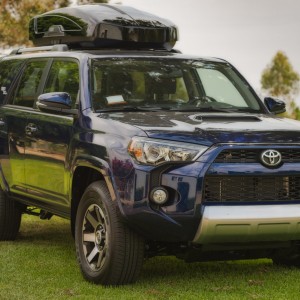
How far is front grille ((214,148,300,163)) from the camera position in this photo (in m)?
6.99

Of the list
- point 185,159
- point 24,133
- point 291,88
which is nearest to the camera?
point 185,159

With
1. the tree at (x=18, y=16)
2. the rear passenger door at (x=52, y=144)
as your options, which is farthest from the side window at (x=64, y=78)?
the tree at (x=18, y=16)

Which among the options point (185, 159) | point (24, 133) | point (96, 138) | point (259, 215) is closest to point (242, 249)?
point (259, 215)

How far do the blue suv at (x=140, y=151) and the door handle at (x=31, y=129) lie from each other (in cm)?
1

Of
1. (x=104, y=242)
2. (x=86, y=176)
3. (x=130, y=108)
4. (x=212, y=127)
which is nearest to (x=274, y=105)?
(x=130, y=108)

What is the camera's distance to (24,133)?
9.02m

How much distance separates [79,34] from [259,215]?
3116 millimetres

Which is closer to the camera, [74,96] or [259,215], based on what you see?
[259,215]

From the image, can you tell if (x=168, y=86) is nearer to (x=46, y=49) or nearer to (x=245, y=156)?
(x=245, y=156)

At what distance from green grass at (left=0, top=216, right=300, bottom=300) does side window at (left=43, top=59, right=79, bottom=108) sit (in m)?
1.47

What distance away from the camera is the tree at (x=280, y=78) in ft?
289

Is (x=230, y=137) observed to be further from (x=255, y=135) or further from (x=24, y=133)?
(x=24, y=133)

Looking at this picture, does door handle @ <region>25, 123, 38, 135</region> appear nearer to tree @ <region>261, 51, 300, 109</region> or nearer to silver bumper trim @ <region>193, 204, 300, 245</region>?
silver bumper trim @ <region>193, 204, 300, 245</region>

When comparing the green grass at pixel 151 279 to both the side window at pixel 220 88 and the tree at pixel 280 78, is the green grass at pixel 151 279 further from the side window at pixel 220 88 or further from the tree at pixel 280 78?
the tree at pixel 280 78
